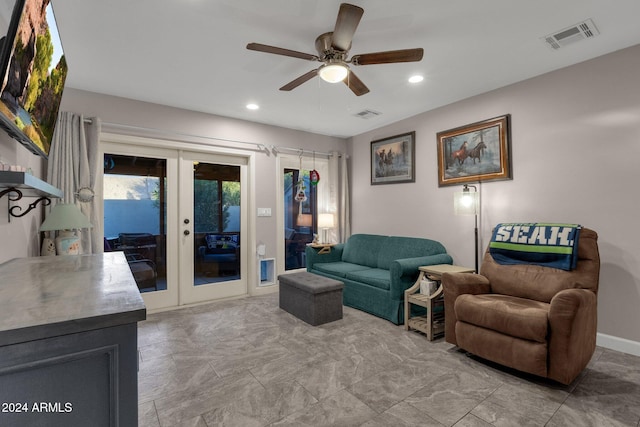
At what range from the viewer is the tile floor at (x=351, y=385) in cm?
183

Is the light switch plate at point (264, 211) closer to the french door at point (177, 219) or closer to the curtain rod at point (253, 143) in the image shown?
the french door at point (177, 219)

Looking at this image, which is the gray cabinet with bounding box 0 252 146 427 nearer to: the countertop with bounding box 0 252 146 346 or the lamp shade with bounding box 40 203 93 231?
the countertop with bounding box 0 252 146 346

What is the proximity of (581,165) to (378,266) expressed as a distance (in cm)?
244

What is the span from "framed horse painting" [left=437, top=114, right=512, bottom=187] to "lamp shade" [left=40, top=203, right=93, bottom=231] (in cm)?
377

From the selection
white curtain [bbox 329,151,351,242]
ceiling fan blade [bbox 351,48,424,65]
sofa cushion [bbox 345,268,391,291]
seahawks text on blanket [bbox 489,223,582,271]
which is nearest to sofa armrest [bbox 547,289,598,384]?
seahawks text on blanket [bbox 489,223,582,271]

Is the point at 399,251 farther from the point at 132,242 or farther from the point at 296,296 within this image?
the point at 132,242

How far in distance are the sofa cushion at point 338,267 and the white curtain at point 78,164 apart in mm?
2650

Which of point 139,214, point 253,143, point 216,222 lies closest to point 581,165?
point 253,143

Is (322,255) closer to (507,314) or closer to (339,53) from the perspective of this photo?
(507,314)

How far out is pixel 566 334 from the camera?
6.63 ft

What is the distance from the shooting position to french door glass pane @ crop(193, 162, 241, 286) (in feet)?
13.8

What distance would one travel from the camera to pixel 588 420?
1786 mm

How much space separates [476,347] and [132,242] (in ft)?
12.4

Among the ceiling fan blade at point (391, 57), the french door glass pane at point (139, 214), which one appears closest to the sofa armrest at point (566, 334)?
the ceiling fan blade at point (391, 57)
